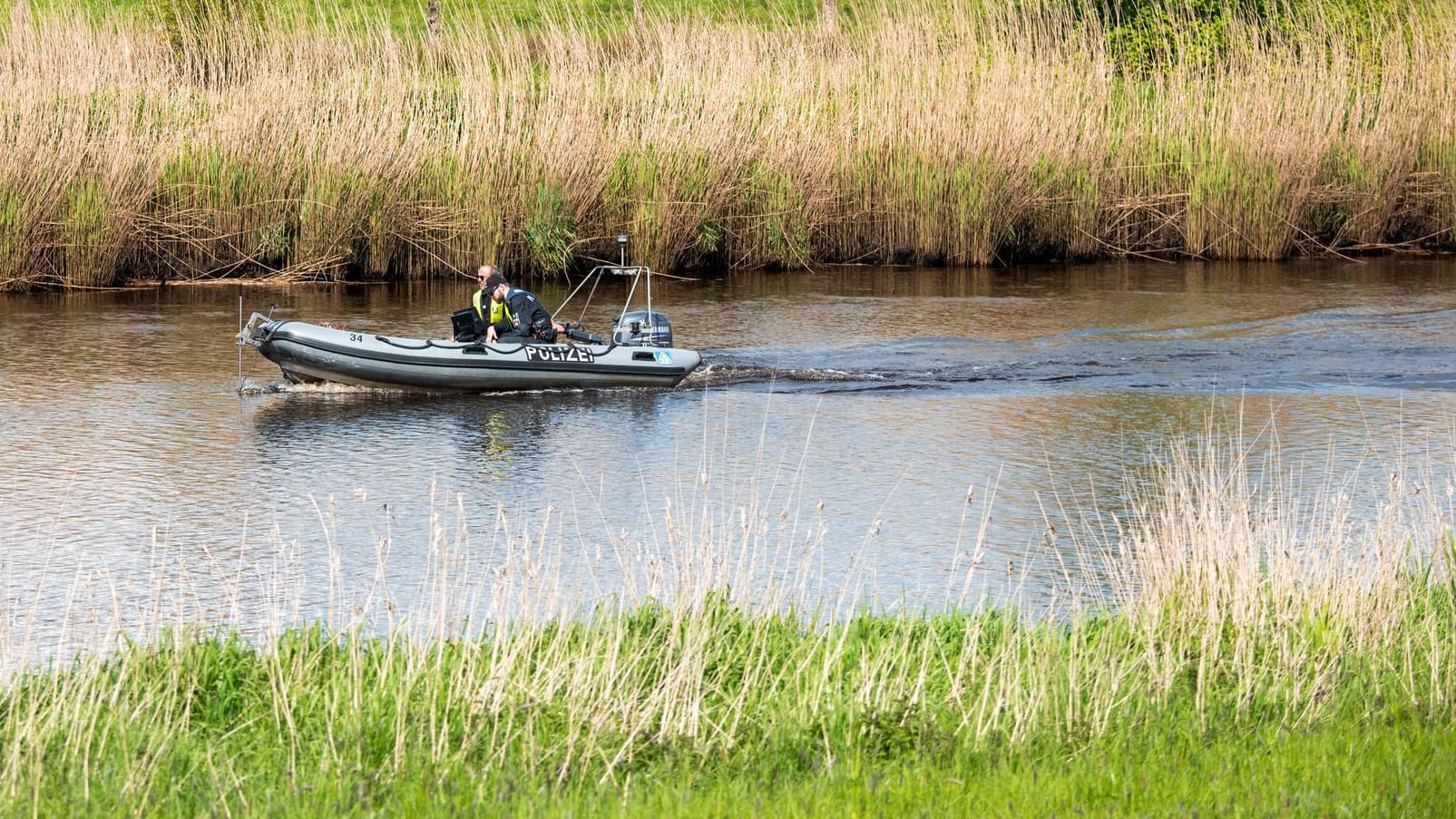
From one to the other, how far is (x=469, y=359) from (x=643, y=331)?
173 centimetres

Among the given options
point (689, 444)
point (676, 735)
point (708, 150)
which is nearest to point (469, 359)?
point (689, 444)

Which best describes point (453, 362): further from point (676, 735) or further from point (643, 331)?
point (676, 735)

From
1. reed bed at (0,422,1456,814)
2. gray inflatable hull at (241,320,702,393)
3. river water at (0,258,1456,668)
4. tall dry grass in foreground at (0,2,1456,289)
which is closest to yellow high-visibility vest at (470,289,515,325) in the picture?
gray inflatable hull at (241,320,702,393)

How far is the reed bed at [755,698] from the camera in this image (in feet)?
18.2

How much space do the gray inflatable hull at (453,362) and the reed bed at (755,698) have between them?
8443 millimetres

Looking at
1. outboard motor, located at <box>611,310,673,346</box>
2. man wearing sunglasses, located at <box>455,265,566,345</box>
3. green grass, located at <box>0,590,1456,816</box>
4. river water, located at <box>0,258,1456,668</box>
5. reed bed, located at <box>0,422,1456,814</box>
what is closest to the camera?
green grass, located at <box>0,590,1456,816</box>

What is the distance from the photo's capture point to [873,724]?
20.2ft

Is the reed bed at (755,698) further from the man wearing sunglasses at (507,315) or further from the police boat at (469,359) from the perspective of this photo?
the man wearing sunglasses at (507,315)

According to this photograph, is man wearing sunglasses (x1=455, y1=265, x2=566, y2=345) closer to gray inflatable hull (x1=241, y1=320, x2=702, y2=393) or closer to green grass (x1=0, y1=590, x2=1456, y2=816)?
gray inflatable hull (x1=241, y1=320, x2=702, y2=393)

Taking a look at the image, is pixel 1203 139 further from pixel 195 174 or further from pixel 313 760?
pixel 313 760

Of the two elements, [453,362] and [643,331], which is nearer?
[453,362]

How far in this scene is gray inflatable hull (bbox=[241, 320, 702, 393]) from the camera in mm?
16031

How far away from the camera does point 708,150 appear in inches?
950

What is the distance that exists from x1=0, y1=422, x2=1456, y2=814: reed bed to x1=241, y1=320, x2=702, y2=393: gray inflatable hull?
8.44 m
